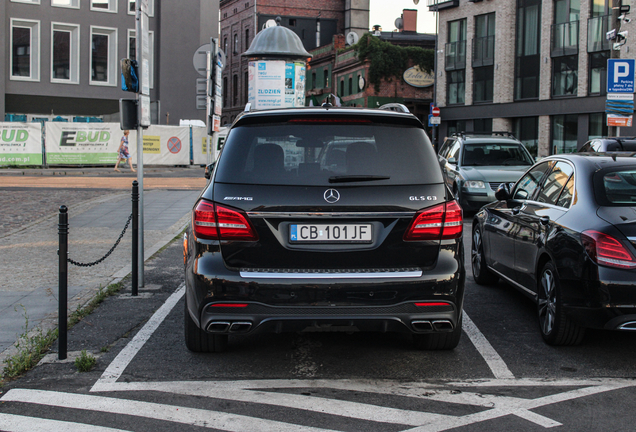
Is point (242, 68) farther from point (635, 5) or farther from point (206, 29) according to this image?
point (635, 5)

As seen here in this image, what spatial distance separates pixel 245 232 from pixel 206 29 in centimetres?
3941

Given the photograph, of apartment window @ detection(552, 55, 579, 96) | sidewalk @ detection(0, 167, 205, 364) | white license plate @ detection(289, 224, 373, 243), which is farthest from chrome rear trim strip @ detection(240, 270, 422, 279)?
apartment window @ detection(552, 55, 579, 96)

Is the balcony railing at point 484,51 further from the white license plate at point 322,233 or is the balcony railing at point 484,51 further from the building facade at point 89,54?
the white license plate at point 322,233

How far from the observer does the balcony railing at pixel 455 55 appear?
45.4m

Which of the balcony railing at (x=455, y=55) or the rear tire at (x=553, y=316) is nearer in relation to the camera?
the rear tire at (x=553, y=316)

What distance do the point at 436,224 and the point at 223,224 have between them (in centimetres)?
128

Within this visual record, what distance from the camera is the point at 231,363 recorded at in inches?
202

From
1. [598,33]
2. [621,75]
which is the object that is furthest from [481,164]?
[598,33]

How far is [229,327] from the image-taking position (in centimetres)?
453

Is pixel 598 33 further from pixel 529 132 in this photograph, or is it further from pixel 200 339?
pixel 200 339

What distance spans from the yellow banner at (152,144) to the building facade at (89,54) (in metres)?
6.35

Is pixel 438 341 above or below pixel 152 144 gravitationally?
below

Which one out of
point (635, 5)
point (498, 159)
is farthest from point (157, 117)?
point (498, 159)

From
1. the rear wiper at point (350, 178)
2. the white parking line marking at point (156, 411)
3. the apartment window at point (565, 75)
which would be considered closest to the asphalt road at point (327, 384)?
the white parking line marking at point (156, 411)
